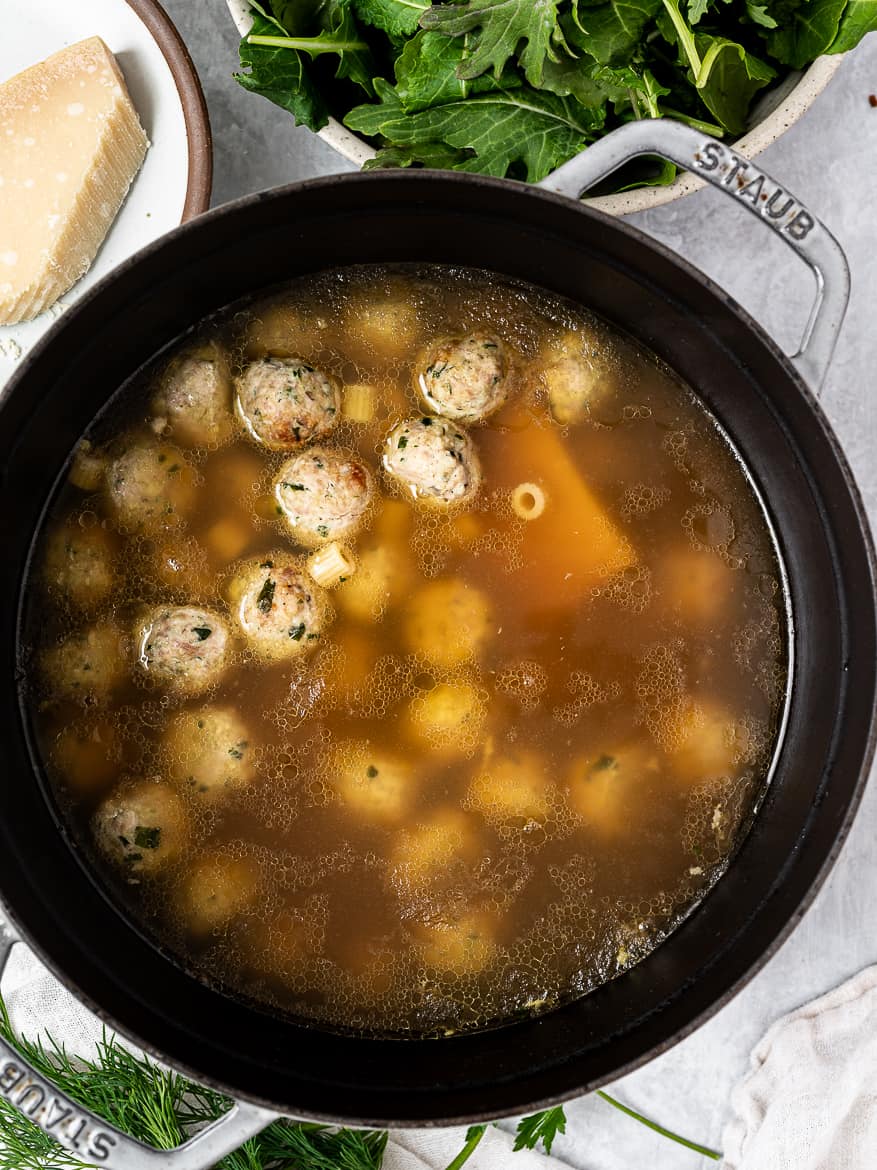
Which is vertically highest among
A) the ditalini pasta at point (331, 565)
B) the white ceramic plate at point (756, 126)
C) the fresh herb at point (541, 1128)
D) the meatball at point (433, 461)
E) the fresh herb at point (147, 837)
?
the white ceramic plate at point (756, 126)

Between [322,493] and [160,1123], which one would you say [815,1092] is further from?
[322,493]

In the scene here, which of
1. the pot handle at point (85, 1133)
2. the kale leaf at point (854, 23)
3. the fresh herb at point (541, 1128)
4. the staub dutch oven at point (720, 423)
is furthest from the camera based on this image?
the fresh herb at point (541, 1128)

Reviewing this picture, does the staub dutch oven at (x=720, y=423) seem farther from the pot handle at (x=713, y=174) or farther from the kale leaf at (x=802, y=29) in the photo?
the kale leaf at (x=802, y=29)

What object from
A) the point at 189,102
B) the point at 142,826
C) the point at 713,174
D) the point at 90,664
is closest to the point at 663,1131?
the point at 142,826

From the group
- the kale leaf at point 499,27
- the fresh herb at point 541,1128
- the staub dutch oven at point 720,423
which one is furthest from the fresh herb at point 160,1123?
the kale leaf at point 499,27

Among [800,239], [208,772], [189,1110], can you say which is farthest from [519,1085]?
[800,239]

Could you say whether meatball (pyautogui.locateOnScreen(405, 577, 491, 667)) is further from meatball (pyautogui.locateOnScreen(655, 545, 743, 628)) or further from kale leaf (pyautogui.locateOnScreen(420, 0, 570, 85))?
kale leaf (pyautogui.locateOnScreen(420, 0, 570, 85))

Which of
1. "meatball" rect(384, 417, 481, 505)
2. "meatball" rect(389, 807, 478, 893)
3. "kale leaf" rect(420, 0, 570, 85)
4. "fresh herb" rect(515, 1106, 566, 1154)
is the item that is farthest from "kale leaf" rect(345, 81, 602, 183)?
"fresh herb" rect(515, 1106, 566, 1154)
